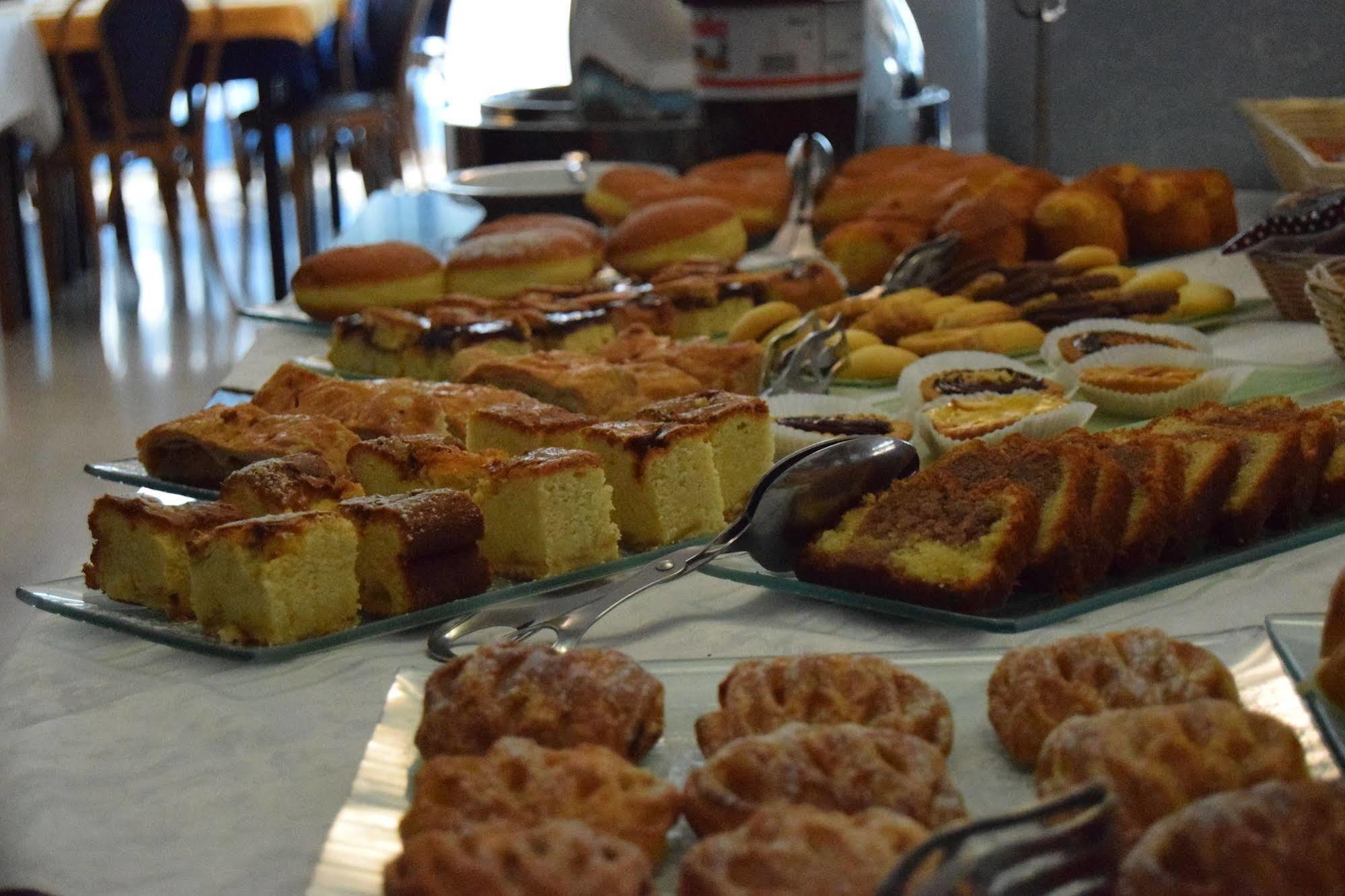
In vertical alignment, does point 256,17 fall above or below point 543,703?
above

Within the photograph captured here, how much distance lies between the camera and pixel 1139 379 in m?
1.71

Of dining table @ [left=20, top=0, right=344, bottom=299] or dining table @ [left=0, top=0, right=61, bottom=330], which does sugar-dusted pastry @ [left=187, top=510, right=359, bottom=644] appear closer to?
A: dining table @ [left=0, top=0, right=61, bottom=330]

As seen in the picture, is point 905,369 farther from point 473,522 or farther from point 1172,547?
point 473,522

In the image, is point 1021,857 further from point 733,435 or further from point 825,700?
point 733,435

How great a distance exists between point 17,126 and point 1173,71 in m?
4.63

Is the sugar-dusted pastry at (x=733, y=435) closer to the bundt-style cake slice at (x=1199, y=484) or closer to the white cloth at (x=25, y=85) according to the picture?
the bundt-style cake slice at (x=1199, y=484)

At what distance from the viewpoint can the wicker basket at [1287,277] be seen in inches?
81.7

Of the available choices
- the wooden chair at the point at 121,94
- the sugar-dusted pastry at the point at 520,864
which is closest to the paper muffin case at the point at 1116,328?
the sugar-dusted pastry at the point at 520,864

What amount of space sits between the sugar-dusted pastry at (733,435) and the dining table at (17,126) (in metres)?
4.97

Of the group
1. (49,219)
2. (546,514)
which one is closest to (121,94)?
(49,219)

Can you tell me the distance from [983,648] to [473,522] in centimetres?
41

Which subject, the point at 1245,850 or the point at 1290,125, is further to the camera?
the point at 1290,125

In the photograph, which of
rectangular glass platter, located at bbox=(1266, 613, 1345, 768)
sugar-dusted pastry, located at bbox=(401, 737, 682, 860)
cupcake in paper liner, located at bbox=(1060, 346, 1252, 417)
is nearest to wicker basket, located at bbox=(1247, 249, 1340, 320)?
cupcake in paper liner, located at bbox=(1060, 346, 1252, 417)

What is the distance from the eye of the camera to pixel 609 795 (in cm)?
77
